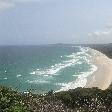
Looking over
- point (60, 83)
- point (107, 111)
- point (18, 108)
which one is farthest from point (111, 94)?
point (60, 83)

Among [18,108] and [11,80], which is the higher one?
[18,108]

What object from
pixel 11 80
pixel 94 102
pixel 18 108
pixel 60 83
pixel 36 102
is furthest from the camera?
pixel 11 80

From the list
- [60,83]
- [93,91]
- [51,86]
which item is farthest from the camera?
[60,83]

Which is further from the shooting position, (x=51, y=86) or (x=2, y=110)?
(x=51, y=86)

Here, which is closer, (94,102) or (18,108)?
(18,108)

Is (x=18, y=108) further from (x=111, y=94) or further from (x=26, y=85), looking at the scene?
(x=26, y=85)

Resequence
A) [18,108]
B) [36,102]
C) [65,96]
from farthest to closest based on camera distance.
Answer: [65,96] < [36,102] < [18,108]

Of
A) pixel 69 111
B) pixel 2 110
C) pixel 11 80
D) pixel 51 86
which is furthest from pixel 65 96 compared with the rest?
pixel 11 80

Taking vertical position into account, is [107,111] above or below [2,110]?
below

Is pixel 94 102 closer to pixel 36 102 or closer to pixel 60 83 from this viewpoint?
pixel 36 102
